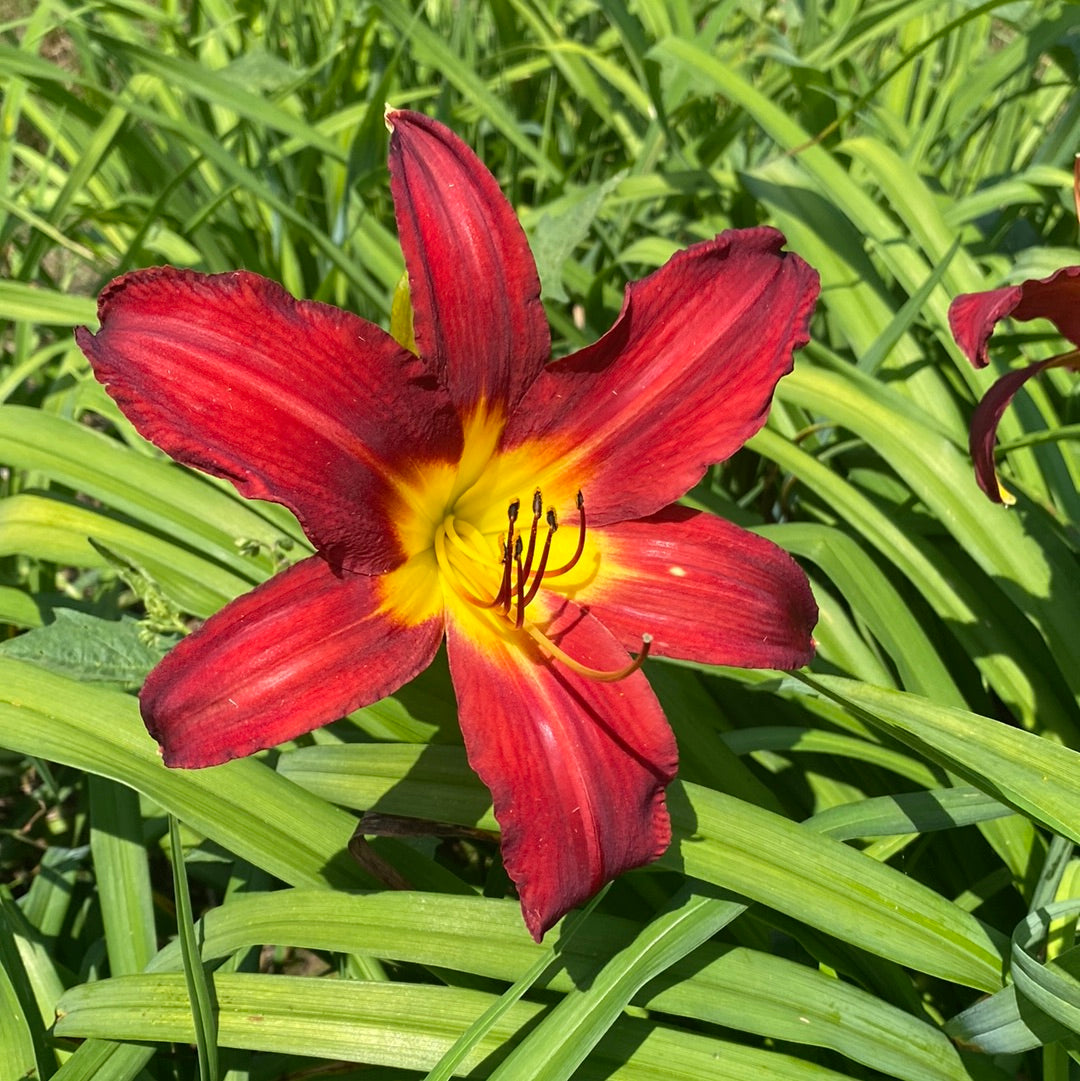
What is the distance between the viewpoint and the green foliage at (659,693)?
3.21 ft

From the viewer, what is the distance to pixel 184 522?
1.38 metres

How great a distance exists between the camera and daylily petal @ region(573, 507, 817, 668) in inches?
38.6

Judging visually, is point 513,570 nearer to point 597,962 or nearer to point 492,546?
point 492,546

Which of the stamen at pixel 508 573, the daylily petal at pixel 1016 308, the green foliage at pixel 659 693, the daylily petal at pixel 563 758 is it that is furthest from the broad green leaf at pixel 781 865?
the daylily petal at pixel 1016 308

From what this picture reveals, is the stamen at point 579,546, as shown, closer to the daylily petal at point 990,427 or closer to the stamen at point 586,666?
the stamen at point 586,666

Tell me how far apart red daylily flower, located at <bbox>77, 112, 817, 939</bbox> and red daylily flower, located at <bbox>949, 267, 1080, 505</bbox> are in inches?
6.4

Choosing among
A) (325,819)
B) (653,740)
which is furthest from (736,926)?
(325,819)

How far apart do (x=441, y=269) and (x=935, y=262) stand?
1065 mm

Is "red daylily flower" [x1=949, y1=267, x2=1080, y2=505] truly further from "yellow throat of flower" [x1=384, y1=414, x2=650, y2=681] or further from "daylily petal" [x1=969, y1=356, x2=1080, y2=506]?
"yellow throat of flower" [x1=384, y1=414, x2=650, y2=681]

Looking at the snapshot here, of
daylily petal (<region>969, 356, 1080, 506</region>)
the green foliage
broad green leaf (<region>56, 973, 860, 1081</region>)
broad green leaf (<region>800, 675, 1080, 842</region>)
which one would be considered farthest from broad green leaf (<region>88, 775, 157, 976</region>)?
daylily petal (<region>969, 356, 1080, 506</region>)

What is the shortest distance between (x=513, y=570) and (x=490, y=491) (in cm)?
9

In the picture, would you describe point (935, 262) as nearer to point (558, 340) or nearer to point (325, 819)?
point (558, 340)

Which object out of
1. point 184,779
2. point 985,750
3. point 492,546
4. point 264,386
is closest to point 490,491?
point 492,546

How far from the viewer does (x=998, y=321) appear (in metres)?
0.99
